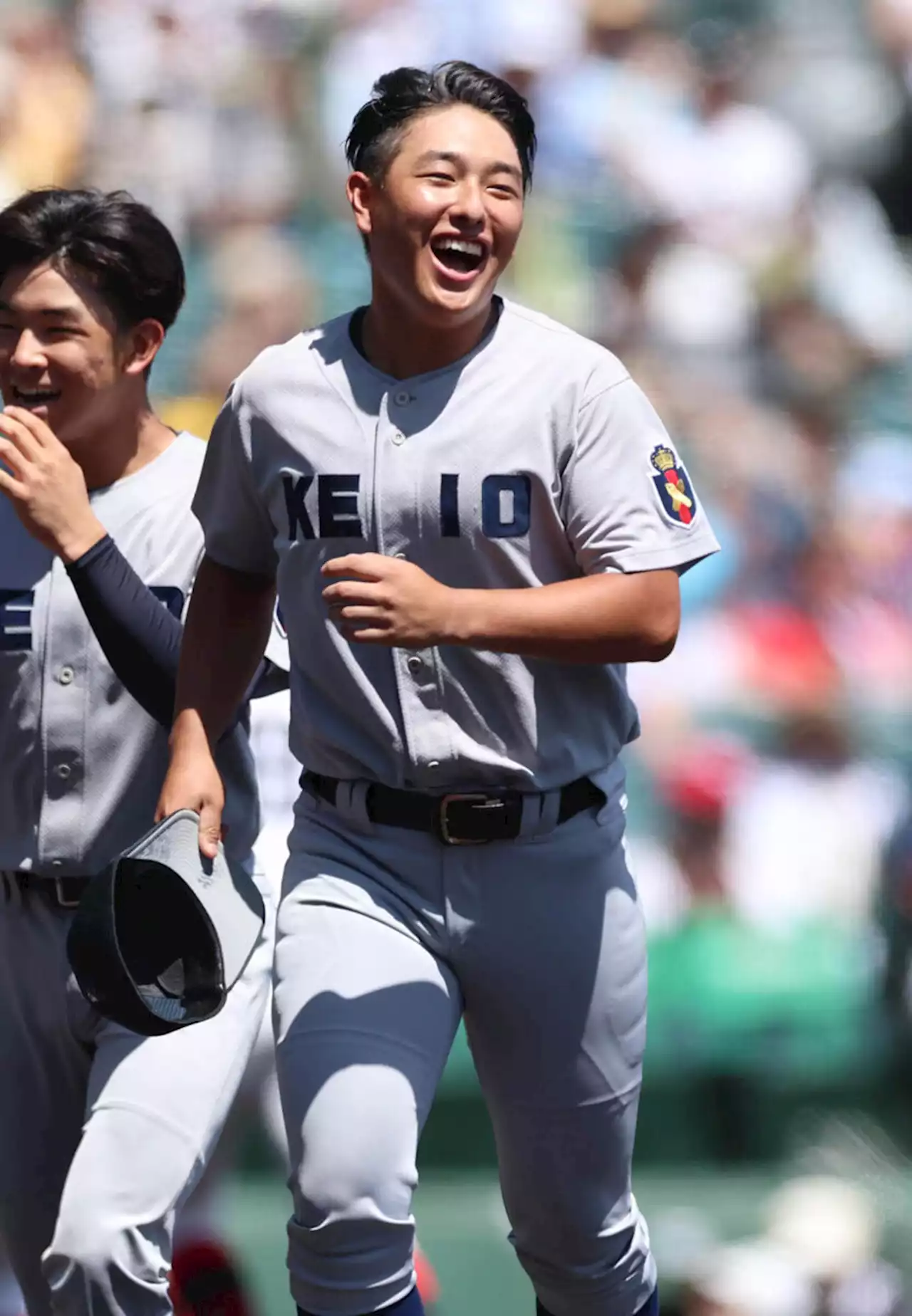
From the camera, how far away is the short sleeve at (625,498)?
254 cm

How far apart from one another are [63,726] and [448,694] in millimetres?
592

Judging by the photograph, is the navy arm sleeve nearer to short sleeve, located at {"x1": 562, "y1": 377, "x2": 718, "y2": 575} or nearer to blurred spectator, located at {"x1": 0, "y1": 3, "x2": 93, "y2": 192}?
short sleeve, located at {"x1": 562, "y1": 377, "x2": 718, "y2": 575}

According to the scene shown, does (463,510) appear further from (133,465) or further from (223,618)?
(133,465)

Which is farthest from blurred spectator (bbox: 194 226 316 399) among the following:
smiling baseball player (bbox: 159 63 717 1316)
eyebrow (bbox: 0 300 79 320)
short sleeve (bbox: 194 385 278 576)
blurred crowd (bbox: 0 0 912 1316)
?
smiling baseball player (bbox: 159 63 717 1316)

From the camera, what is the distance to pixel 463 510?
→ 255cm

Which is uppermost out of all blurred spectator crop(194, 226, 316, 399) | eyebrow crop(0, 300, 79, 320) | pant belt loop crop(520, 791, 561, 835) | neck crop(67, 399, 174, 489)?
blurred spectator crop(194, 226, 316, 399)

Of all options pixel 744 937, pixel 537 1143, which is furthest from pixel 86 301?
pixel 744 937

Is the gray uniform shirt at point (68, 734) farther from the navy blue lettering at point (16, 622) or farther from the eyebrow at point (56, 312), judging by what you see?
the eyebrow at point (56, 312)

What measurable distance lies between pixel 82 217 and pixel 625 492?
97cm

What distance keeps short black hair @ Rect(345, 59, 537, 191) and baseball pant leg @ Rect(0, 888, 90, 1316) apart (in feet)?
3.75

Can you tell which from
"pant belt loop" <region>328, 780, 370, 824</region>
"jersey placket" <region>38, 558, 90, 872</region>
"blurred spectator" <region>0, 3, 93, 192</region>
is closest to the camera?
"pant belt loop" <region>328, 780, 370, 824</region>

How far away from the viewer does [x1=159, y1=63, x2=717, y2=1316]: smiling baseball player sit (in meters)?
2.50

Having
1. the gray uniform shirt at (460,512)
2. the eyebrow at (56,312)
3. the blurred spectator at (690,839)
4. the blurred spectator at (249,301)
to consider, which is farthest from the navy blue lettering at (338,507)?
the blurred spectator at (249,301)

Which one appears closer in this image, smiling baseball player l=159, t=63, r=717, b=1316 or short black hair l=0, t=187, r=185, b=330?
smiling baseball player l=159, t=63, r=717, b=1316
